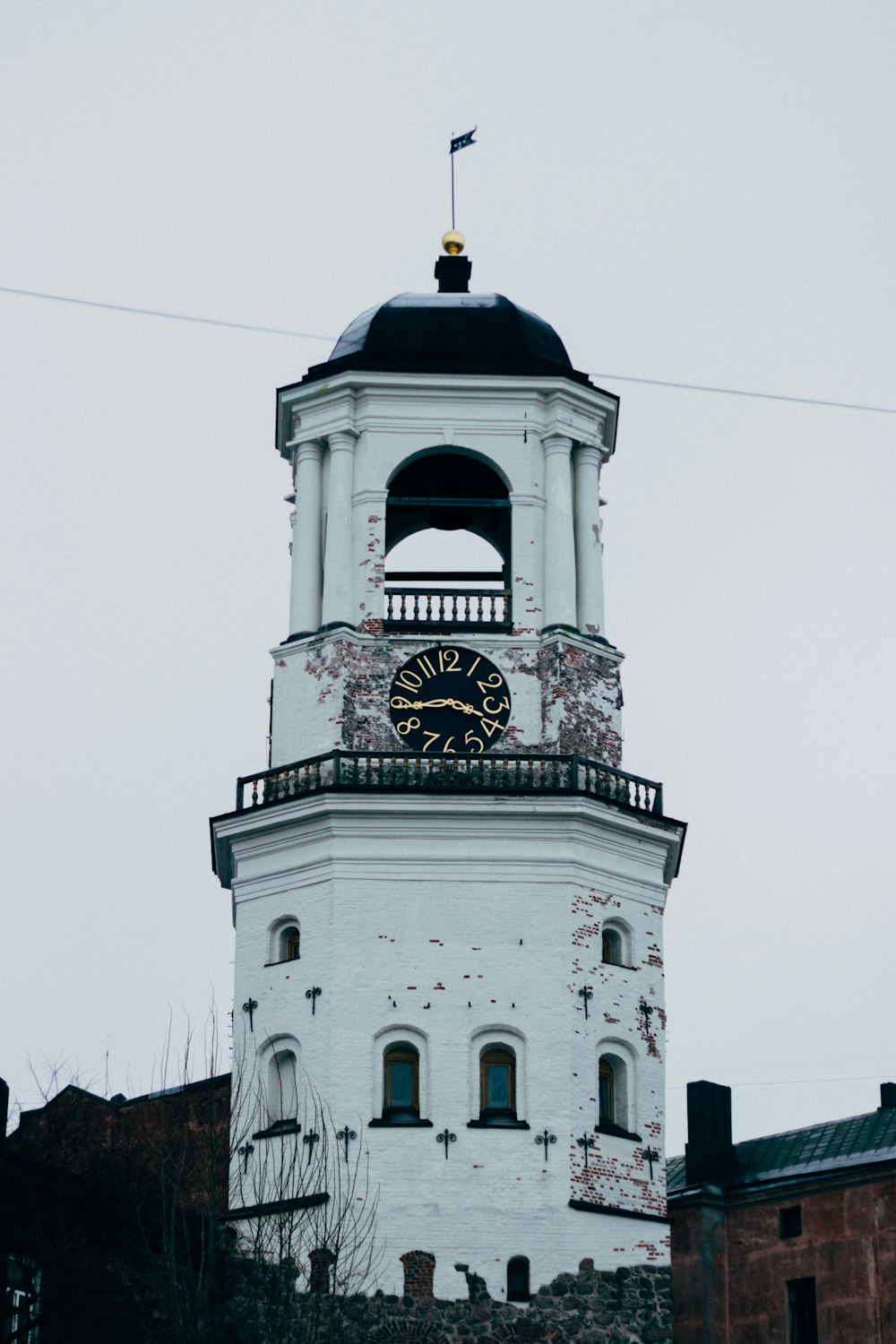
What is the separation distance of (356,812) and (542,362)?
31.5 feet

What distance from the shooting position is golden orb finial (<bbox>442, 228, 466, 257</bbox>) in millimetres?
58250

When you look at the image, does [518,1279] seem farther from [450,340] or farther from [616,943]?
[450,340]

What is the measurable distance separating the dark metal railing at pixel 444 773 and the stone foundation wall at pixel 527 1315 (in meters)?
7.78

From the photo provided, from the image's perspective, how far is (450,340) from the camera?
180 feet

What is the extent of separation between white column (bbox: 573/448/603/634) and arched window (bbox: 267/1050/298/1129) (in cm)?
919

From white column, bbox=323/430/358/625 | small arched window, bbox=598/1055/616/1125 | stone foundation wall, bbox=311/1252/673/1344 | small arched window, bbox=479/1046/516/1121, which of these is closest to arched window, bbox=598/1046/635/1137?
small arched window, bbox=598/1055/616/1125

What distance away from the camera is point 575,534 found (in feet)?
176

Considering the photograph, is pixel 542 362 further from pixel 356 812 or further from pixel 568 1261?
pixel 568 1261

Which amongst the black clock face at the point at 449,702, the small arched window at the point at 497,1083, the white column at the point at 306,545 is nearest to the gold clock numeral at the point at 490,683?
the black clock face at the point at 449,702

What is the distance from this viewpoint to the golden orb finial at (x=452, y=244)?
191 ft

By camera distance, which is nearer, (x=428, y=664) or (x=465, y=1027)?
(x=465, y=1027)

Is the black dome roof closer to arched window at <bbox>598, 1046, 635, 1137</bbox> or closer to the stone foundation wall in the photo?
arched window at <bbox>598, 1046, 635, 1137</bbox>

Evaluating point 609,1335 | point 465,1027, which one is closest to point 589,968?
point 465,1027

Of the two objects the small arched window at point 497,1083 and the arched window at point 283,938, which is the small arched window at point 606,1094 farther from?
the arched window at point 283,938
